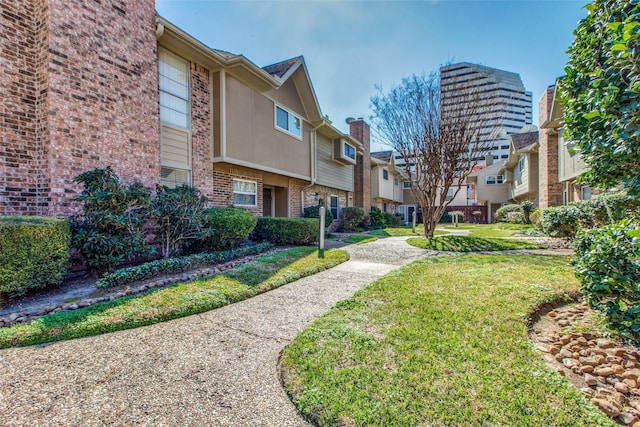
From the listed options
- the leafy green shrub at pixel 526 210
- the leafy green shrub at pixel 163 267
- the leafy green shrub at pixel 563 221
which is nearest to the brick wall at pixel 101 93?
the leafy green shrub at pixel 163 267

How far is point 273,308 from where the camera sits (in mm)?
4191

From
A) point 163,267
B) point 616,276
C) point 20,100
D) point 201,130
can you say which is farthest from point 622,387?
point 201,130

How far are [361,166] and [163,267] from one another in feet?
57.2

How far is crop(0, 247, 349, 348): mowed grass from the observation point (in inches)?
125

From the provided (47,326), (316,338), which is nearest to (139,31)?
(47,326)

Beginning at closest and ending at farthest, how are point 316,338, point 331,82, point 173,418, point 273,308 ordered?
point 173,418, point 316,338, point 273,308, point 331,82

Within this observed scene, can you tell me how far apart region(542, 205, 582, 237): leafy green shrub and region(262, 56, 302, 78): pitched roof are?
11.1 meters

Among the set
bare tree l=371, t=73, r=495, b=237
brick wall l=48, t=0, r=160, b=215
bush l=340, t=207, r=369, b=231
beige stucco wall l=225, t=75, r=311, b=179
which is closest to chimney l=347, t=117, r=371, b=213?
bush l=340, t=207, r=369, b=231

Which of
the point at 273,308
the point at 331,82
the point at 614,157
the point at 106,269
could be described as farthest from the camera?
the point at 331,82

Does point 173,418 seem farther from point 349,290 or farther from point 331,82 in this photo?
point 331,82

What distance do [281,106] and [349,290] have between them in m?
9.36

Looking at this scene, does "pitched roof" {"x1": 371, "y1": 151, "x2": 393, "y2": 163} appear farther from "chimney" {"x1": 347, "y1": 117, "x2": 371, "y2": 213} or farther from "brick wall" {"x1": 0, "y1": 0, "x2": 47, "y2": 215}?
"brick wall" {"x1": 0, "y1": 0, "x2": 47, "y2": 215}

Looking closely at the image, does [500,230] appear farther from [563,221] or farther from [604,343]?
[604,343]

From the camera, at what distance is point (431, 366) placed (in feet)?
8.23
